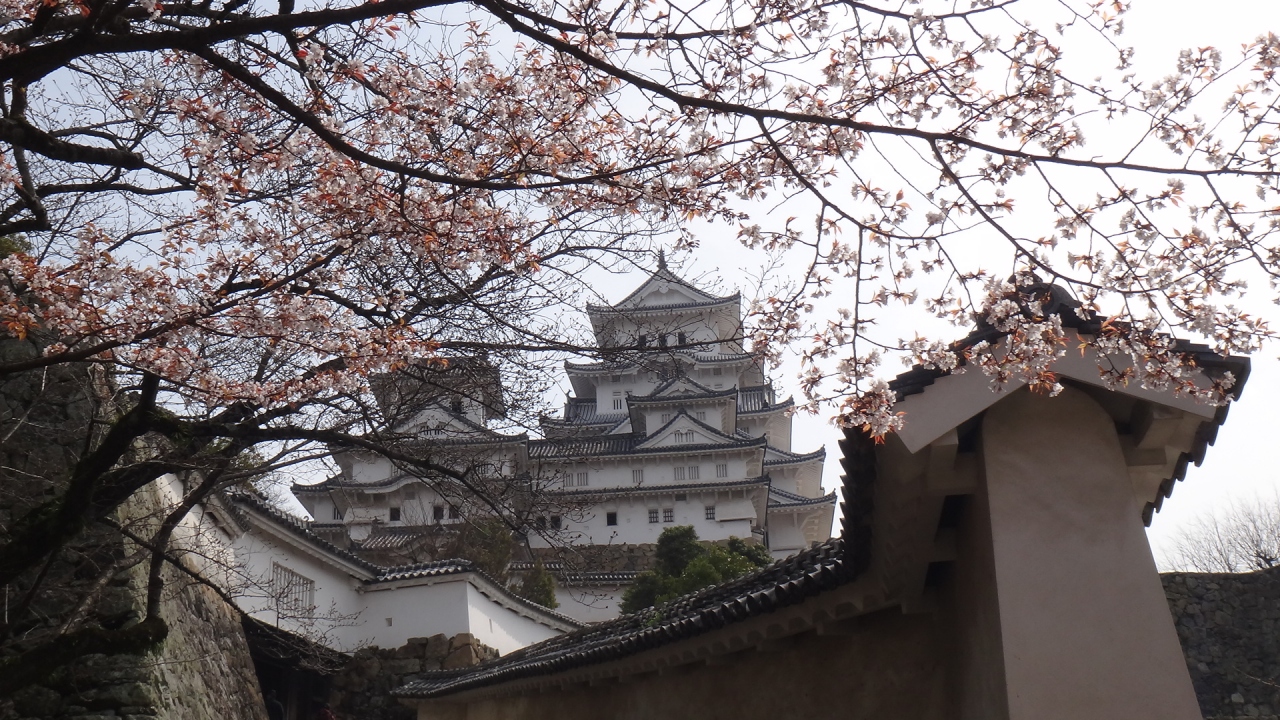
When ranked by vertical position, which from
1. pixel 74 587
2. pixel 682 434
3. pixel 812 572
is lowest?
A: pixel 812 572

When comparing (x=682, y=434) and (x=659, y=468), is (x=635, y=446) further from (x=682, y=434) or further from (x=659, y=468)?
(x=682, y=434)

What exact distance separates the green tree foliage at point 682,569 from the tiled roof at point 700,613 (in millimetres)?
12096

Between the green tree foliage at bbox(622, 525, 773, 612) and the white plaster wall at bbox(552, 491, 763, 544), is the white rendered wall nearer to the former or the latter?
the white plaster wall at bbox(552, 491, 763, 544)

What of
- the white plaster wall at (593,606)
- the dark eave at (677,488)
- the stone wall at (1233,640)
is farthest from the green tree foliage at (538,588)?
the stone wall at (1233,640)

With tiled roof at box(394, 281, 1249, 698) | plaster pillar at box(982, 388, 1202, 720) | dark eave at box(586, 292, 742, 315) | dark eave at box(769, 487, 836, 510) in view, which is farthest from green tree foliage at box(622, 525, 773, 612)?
plaster pillar at box(982, 388, 1202, 720)

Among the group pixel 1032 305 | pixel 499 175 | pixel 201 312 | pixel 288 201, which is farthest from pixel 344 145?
pixel 1032 305

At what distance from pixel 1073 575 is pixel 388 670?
17.5 meters

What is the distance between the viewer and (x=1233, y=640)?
1595 centimetres

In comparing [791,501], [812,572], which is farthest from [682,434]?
[812,572]

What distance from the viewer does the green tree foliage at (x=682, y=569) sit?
84.0 ft

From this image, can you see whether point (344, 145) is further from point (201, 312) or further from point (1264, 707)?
point (1264, 707)

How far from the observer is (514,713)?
1260cm

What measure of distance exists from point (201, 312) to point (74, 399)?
6.77 metres

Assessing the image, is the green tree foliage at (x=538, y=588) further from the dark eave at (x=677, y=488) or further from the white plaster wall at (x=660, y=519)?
the white plaster wall at (x=660, y=519)
